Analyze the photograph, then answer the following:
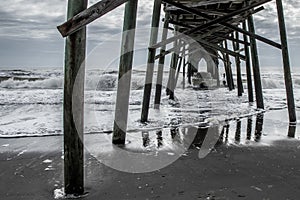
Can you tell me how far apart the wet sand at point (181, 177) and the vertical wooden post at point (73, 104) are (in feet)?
0.52

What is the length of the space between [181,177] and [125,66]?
61.2 inches

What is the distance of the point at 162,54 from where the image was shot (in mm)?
6250

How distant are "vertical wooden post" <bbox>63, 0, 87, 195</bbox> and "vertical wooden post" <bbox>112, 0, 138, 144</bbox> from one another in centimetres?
136

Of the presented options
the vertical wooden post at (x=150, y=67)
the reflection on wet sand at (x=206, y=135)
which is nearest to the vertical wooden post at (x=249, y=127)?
the reflection on wet sand at (x=206, y=135)

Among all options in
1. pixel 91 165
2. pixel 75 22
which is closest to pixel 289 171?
pixel 91 165

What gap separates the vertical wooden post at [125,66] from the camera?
10.9ft

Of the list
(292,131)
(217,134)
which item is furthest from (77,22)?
(292,131)

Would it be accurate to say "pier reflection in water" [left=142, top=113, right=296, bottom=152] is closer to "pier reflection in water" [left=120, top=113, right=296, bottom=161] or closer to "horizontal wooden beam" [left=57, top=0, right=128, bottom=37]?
"pier reflection in water" [left=120, top=113, right=296, bottom=161]

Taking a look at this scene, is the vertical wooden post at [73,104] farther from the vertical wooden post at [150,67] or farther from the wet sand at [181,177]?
the vertical wooden post at [150,67]

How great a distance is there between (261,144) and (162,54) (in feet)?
10.8

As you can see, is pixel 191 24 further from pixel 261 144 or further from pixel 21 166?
pixel 21 166

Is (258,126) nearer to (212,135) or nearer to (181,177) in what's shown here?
(212,135)

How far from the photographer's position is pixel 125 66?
341cm

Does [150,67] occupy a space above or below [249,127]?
above
